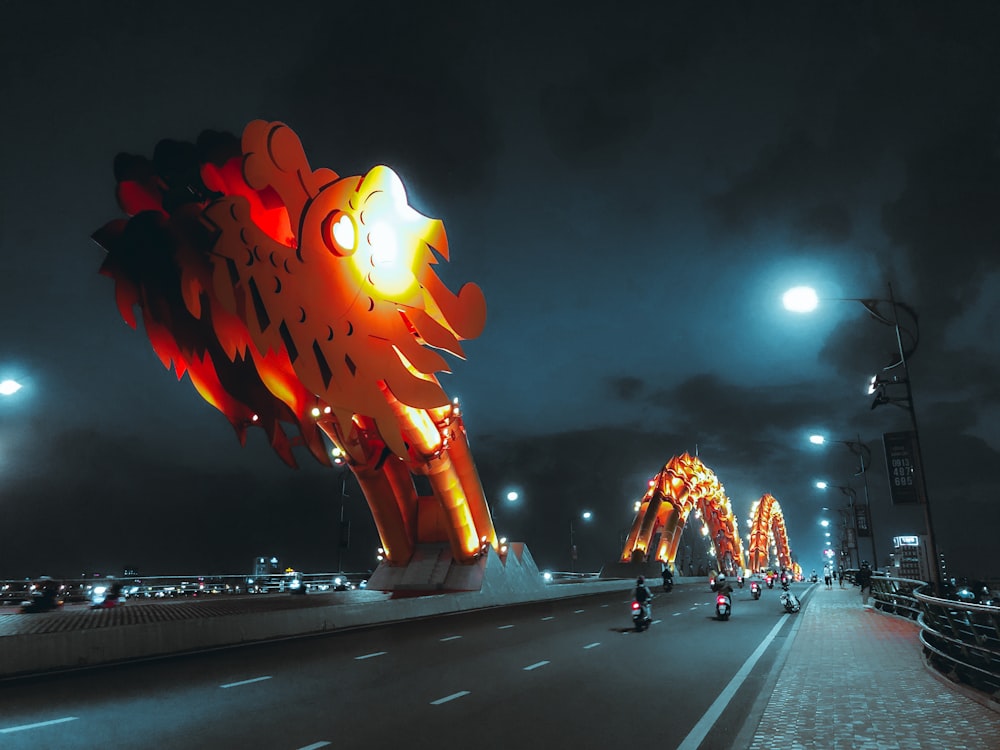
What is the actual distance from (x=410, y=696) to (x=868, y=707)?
6.11 m

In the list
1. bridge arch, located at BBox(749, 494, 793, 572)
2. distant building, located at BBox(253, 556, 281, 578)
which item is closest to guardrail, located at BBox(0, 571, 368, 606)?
distant building, located at BBox(253, 556, 281, 578)

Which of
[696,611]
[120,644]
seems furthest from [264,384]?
[696,611]

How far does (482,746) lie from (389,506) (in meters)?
26.1

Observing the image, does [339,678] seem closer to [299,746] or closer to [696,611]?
[299,746]

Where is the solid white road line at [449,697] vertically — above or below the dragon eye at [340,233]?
below

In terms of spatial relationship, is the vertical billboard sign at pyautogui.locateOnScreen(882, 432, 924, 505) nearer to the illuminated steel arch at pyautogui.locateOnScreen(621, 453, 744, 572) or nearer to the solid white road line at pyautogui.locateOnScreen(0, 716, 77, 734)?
the solid white road line at pyautogui.locateOnScreen(0, 716, 77, 734)

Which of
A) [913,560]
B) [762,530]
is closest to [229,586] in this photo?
[913,560]

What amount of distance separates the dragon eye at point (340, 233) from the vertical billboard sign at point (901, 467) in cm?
1671

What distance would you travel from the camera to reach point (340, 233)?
744 inches

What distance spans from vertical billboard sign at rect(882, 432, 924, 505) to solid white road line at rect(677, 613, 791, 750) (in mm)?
7230

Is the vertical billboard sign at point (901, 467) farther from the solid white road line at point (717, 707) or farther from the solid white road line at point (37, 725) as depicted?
the solid white road line at point (37, 725)

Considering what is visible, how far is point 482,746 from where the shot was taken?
6.96 m

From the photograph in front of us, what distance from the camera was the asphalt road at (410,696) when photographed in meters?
7.39

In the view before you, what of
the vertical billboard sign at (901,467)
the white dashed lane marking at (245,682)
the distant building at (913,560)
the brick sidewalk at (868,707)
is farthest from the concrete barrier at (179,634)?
the distant building at (913,560)
